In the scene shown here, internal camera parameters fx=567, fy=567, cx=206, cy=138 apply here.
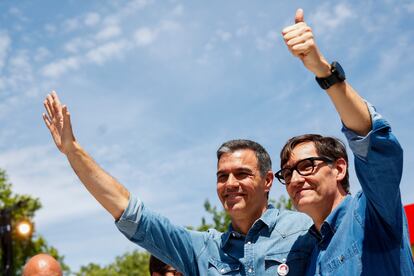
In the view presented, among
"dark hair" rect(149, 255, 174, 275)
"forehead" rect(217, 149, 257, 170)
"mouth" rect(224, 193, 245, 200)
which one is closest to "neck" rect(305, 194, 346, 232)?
"mouth" rect(224, 193, 245, 200)

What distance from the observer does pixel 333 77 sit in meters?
2.41

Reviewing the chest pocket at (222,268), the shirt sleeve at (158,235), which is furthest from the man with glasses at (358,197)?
the shirt sleeve at (158,235)

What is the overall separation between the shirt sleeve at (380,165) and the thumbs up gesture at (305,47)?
27 cm

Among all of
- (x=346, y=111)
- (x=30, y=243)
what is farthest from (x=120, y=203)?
(x=30, y=243)

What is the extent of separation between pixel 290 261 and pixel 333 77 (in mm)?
1350

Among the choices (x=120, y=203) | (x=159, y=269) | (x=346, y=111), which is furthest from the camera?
(x=159, y=269)

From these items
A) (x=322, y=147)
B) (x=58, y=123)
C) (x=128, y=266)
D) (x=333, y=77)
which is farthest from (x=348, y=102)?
(x=128, y=266)

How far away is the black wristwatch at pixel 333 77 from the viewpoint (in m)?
2.40

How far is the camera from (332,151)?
3.08 meters

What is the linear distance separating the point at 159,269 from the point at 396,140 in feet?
10.5

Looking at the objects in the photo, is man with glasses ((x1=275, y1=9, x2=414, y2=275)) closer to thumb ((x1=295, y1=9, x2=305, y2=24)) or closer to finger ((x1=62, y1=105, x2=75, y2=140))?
thumb ((x1=295, y1=9, x2=305, y2=24))

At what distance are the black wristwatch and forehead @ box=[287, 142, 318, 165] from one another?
27.7 inches

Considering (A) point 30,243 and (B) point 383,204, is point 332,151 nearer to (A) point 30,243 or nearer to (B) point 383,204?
(B) point 383,204

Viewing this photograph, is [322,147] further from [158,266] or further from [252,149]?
[158,266]
